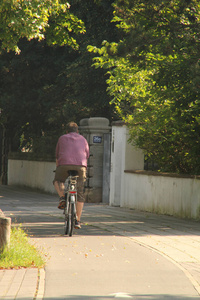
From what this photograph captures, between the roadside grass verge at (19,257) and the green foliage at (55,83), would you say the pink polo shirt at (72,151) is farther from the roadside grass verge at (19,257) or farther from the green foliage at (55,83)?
the green foliage at (55,83)

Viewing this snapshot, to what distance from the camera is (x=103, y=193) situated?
61.4 ft

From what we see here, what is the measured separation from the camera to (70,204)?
1027 cm

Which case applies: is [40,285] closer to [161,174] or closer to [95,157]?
[161,174]

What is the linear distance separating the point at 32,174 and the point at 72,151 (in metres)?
16.6

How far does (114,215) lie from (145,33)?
4.14 meters

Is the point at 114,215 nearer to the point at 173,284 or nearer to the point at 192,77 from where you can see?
the point at 192,77

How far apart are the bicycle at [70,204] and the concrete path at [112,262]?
185 mm

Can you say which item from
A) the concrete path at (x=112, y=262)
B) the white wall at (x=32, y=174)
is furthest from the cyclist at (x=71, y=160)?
the white wall at (x=32, y=174)

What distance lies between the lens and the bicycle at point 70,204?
10.2 m

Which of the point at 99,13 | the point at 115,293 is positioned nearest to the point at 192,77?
the point at 115,293

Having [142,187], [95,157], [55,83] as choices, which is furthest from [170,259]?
[55,83]

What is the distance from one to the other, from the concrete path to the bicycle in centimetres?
18

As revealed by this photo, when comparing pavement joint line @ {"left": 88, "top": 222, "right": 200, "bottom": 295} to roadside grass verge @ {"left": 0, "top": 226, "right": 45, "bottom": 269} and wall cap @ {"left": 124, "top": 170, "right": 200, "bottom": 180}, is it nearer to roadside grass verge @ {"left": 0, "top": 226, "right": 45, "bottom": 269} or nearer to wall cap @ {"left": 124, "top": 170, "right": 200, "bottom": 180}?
roadside grass verge @ {"left": 0, "top": 226, "right": 45, "bottom": 269}

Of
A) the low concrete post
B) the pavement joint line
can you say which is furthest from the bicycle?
the low concrete post
